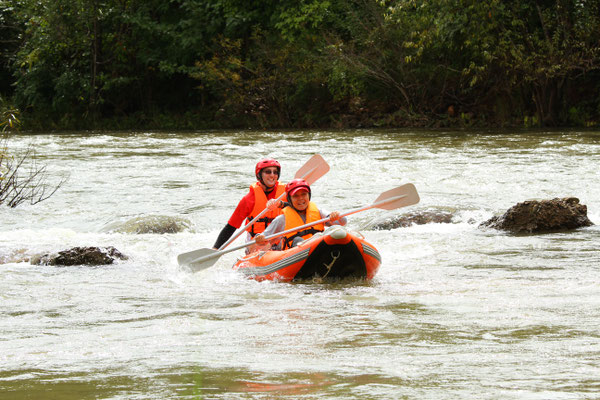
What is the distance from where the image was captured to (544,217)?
26.3ft

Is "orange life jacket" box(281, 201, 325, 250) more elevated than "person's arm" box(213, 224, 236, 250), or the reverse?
"orange life jacket" box(281, 201, 325, 250)

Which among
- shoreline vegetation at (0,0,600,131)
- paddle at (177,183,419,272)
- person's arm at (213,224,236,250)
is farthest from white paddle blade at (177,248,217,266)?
shoreline vegetation at (0,0,600,131)

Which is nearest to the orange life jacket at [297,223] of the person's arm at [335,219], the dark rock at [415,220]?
the person's arm at [335,219]

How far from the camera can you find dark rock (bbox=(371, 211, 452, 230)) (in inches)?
344

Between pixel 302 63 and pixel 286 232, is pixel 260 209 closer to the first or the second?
pixel 286 232

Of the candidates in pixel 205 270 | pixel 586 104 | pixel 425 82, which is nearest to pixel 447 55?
pixel 425 82

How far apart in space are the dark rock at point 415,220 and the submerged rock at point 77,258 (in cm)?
296

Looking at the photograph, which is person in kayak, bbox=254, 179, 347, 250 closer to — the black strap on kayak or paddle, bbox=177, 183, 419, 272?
the black strap on kayak

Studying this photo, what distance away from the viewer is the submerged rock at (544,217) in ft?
26.3

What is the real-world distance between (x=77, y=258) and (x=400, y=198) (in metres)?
2.68

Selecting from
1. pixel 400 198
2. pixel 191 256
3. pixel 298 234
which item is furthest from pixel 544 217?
pixel 191 256

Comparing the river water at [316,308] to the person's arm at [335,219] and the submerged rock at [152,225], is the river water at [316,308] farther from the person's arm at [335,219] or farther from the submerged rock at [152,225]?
the person's arm at [335,219]

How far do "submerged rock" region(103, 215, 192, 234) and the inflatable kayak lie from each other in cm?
291

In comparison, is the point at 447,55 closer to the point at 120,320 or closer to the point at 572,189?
the point at 572,189
